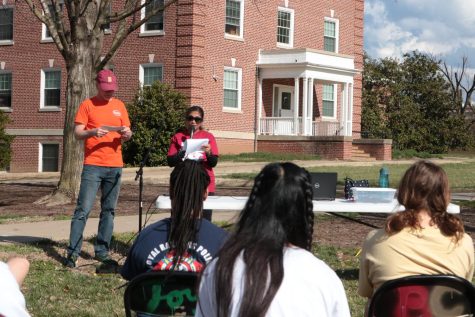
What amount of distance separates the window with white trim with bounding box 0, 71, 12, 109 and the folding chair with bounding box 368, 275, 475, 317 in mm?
32085

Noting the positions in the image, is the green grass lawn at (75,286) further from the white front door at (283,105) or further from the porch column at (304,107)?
the white front door at (283,105)

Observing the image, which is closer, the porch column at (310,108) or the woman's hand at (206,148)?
the woman's hand at (206,148)

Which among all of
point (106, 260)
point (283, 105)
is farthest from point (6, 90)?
point (106, 260)

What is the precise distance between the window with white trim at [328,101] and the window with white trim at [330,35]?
1585 millimetres

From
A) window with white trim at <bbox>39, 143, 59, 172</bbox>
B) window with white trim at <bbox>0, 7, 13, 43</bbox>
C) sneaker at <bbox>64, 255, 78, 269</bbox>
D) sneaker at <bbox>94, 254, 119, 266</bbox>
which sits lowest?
sneaker at <bbox>64, 255, 78, 269</bbox>

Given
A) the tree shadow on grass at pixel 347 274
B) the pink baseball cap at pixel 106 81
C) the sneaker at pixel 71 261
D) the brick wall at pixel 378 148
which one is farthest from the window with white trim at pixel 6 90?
the tree shadow on grass at pixel 347 274

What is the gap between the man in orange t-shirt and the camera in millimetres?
8477

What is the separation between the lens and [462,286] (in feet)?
12.5

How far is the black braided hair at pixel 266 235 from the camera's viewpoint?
294 centimetres

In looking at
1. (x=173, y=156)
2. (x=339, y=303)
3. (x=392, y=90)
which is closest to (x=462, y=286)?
(x=339, y=303)

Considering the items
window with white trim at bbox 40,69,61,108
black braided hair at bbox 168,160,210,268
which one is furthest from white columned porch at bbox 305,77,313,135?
black braided hair at bbox 168,160,210,268

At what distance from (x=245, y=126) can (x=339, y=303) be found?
29.6 meters

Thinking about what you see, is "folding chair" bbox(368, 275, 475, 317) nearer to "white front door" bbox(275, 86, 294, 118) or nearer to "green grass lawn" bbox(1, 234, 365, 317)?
"green grass lawn" bbox(1, 234, 365, 317)

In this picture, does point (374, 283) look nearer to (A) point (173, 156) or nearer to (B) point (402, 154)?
(A) point (173, 156)
